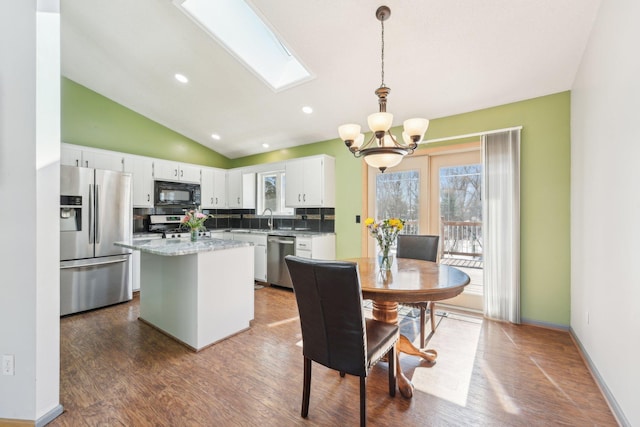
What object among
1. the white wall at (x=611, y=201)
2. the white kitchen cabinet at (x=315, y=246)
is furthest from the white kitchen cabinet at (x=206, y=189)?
the white wall at (x=611, y=201)

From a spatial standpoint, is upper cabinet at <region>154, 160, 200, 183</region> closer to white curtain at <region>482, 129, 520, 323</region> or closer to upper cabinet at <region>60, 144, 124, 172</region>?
upper cabinet at <region>60, 144, 124, 172</region>

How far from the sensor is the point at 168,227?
4848 mm

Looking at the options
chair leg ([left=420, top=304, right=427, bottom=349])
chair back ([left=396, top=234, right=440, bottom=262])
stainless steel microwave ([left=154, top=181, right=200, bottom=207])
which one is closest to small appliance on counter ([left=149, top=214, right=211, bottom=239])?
stainless steel microwave ([left=154, top=181, right=200, bottom=207])

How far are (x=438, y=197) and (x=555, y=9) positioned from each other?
2.07 meters

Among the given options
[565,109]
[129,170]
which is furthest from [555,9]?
[129,170]

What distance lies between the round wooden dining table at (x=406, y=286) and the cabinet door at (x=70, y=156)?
4.08m

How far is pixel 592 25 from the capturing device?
2090mm

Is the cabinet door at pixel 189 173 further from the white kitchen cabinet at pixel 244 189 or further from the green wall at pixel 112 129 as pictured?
the white kitchen cabinet at pixel 244 189

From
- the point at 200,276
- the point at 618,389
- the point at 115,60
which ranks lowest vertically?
the point at 618,389

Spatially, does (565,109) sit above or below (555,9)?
below

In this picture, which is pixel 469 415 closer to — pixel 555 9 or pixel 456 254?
pixel 456 254

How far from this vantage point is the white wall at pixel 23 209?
155cm

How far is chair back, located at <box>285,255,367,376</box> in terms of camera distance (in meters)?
1.40

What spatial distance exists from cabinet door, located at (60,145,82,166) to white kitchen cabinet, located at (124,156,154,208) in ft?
1.82
